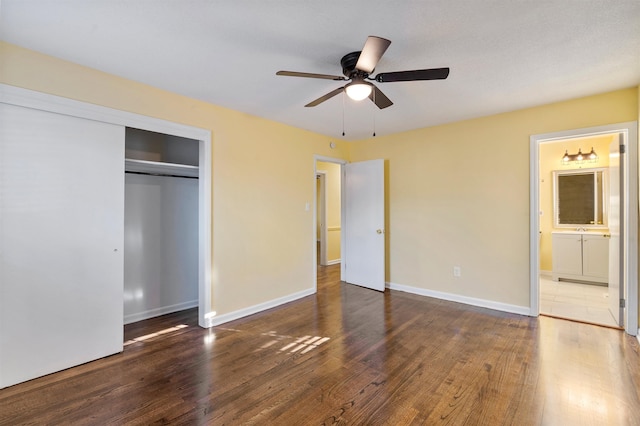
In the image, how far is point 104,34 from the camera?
6.45ft

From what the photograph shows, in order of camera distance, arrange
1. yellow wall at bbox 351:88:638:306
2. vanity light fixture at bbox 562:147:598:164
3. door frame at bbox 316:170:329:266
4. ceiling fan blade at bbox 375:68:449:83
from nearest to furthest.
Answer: ceiling fan blade at bbox 375:68:449:83 → yellow wall at bbox 351:88:638:306 → vanity light fixture at bbox 562:147:598:164 → door frame at bbox 316:170:329:266

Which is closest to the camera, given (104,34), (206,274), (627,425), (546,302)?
(627,425)

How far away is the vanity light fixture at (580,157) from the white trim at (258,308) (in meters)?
4.92

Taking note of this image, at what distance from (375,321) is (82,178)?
3.14 m

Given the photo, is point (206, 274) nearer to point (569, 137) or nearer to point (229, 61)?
point (229, 61)

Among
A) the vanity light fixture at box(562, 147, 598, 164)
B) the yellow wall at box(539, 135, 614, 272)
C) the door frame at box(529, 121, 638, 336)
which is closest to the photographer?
the door frame at box(529, 121, 638, 336)

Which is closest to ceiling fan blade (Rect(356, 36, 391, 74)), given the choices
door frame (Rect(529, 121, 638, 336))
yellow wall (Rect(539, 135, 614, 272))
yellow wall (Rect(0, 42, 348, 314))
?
yellow wall (Rect(0, 42, 348, 314))

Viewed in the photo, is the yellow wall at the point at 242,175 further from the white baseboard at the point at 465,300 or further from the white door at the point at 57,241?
the white baseboard at the point at 465,300

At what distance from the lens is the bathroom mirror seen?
4793mm

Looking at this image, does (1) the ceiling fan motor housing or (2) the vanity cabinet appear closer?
(1) the ceiling fan motor housing

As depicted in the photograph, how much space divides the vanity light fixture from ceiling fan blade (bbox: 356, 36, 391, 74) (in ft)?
16.2

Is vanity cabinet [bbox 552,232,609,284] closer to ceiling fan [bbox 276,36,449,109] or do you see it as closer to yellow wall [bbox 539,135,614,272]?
yellow wall [bbox 539,135,614,272]

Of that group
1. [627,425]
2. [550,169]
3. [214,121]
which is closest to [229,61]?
[214,121]

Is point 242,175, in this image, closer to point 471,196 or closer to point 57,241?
point 57,241
